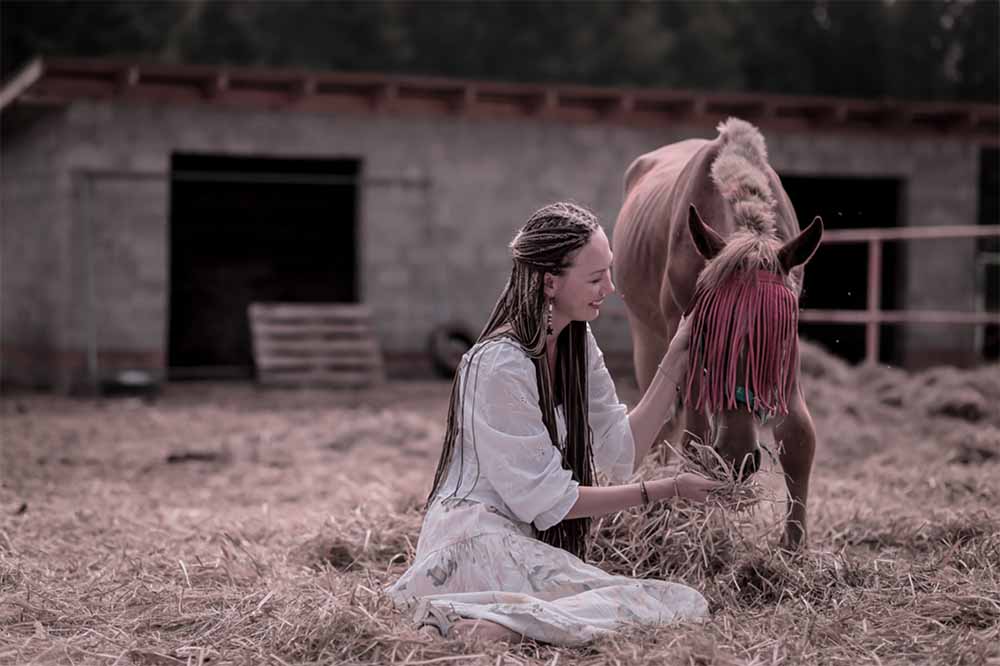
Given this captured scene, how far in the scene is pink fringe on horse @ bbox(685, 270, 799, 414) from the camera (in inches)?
136

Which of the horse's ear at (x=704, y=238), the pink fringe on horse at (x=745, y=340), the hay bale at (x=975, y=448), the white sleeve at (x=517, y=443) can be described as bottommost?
the hay bale at (x=975, y=448)

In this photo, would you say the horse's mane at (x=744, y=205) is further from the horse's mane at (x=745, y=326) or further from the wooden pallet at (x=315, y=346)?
the wooden pallet at (x=315, y=346)

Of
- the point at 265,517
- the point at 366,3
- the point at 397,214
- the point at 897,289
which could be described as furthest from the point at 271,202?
the point at 366,3

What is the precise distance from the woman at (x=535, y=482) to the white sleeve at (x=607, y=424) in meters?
0.02

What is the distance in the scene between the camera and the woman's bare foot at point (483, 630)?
2955mm

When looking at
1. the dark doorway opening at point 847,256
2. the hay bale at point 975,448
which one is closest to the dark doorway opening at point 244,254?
the dark doorway opening at point 847,256

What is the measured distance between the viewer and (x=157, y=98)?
12.1 meters

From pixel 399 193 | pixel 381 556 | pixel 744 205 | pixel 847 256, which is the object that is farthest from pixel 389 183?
pixel 744 205

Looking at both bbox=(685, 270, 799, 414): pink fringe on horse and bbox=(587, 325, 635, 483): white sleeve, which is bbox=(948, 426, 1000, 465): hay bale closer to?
bbox=(685, 270, 799, 414): pink fringe on horse

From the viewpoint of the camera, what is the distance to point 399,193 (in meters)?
13.0

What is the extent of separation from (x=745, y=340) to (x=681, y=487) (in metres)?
0.52

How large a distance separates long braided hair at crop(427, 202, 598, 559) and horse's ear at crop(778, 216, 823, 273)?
0.69m

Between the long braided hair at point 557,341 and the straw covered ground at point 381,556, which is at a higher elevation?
the long braided hair at point 557,341

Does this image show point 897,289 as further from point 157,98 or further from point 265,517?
point 265,517
